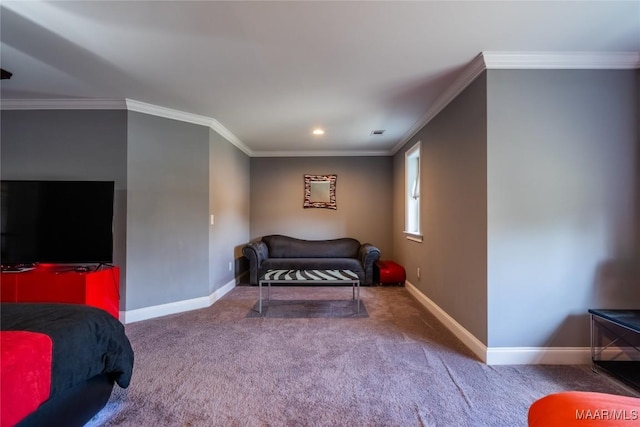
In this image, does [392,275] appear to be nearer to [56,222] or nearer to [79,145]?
[56,222]

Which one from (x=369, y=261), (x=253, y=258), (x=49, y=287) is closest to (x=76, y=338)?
(x=49, y=287)

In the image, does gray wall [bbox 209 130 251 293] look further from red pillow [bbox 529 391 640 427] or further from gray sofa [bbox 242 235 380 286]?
A: red pillow [bbox 529 391 640 427]

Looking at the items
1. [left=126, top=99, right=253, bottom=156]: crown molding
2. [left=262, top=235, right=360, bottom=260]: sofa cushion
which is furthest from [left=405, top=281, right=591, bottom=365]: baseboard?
[left=126, top=99, right=253, bottom=156]: crown molding

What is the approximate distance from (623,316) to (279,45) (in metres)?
3.01

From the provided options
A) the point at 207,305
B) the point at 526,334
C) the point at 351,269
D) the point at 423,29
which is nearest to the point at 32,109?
the point at 207,305

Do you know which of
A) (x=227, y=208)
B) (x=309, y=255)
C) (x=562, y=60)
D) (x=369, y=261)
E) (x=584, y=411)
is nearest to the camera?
(x=584, y=411)

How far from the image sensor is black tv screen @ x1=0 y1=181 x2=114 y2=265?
2852 mm

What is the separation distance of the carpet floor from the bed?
27 cm

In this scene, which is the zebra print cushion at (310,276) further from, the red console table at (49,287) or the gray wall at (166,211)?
the red console table at (49,287)

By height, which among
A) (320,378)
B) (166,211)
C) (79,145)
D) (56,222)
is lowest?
(320,378)

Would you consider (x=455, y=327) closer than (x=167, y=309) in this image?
Yes

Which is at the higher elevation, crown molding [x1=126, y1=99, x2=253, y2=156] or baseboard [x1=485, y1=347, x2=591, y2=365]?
crown molding [x1=126, y1=99, x2=253, y2=156]

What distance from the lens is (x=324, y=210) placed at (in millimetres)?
5695

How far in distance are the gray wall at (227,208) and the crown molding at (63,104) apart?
1.04m
